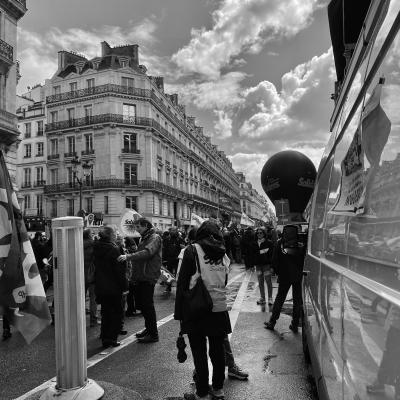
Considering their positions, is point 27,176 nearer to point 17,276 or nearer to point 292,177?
point 292,177

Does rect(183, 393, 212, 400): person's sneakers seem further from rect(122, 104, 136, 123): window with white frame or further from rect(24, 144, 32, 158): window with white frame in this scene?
rect(24, 144, 32, 158): window with white frame

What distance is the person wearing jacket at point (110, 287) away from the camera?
622 cm

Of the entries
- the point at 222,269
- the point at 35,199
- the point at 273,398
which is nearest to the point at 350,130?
the point at 222,269

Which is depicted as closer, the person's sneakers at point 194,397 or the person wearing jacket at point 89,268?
the person's sneakers at point 194,397

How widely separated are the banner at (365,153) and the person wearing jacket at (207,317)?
2.14m

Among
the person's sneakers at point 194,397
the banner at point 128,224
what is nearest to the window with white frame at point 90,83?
the banner at point 128,224

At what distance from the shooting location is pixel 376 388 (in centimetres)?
134

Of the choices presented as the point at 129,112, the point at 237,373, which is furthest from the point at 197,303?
the point at 129,112

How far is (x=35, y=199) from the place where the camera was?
56.9 m

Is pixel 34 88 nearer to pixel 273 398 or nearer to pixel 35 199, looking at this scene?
pixel 35 199

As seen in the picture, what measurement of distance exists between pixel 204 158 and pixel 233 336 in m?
77.8

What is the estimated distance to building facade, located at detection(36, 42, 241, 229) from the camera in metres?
49.8

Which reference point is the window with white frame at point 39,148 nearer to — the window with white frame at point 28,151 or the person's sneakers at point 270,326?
the window with white frame at point 28,151

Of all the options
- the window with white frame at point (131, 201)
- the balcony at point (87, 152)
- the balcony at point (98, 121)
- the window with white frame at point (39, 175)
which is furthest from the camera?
the window with white frame at point (39, 175)
